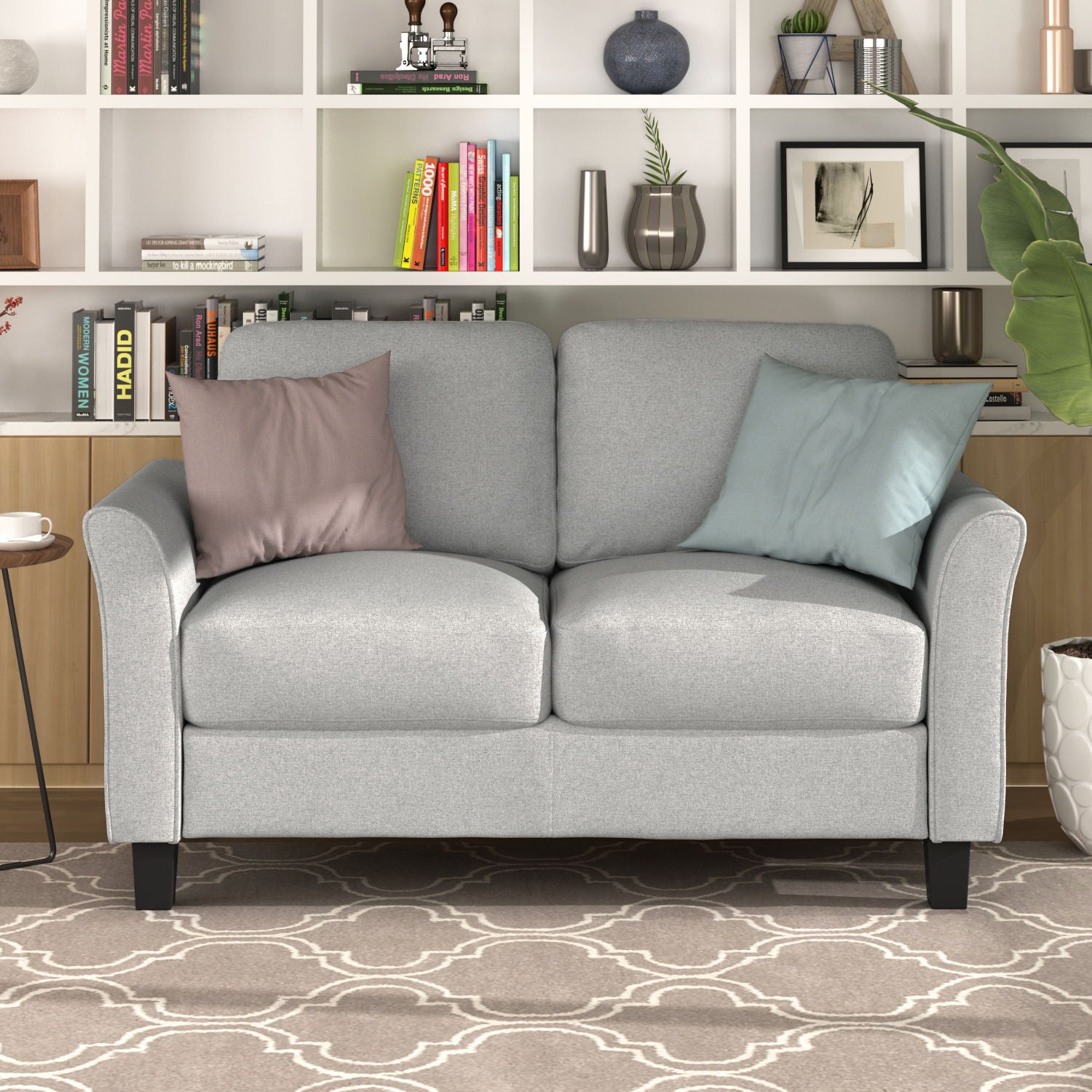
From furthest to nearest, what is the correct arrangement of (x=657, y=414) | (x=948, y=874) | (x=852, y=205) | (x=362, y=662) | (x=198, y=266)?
(x=852, y=205) < (x=198, y=266) < (x=657, y=414) < (x=948, y=874) < (x=362, y=662)

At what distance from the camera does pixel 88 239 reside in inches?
134

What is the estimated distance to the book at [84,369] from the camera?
132 inches

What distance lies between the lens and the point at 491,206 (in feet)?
11.3

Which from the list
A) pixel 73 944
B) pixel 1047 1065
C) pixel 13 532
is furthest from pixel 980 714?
pixel 13 532

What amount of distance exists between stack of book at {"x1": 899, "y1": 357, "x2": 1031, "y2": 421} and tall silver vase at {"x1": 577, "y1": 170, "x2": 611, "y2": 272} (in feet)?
2.50

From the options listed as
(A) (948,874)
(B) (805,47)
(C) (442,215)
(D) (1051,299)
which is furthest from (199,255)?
(A) (948,874)

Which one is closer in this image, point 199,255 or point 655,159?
point 199,255

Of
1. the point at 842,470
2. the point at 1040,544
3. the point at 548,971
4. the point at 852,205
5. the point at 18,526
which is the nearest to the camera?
the point at 548,971

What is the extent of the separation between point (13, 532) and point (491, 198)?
142 cm

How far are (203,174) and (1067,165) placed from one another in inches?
83.2

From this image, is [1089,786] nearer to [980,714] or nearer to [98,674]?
[980,714]

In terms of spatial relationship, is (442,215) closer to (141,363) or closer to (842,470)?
(141,363)

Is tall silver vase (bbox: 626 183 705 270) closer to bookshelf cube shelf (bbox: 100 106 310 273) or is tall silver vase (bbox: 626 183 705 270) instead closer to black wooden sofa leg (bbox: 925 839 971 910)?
bookshelf cube shelf (bbox: 100 106 310 273)

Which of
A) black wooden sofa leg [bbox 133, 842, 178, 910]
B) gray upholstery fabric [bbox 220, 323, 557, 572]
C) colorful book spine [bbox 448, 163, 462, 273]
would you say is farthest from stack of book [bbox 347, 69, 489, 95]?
black wooden sofa leg [bbox 133, 842, 178, 910]
